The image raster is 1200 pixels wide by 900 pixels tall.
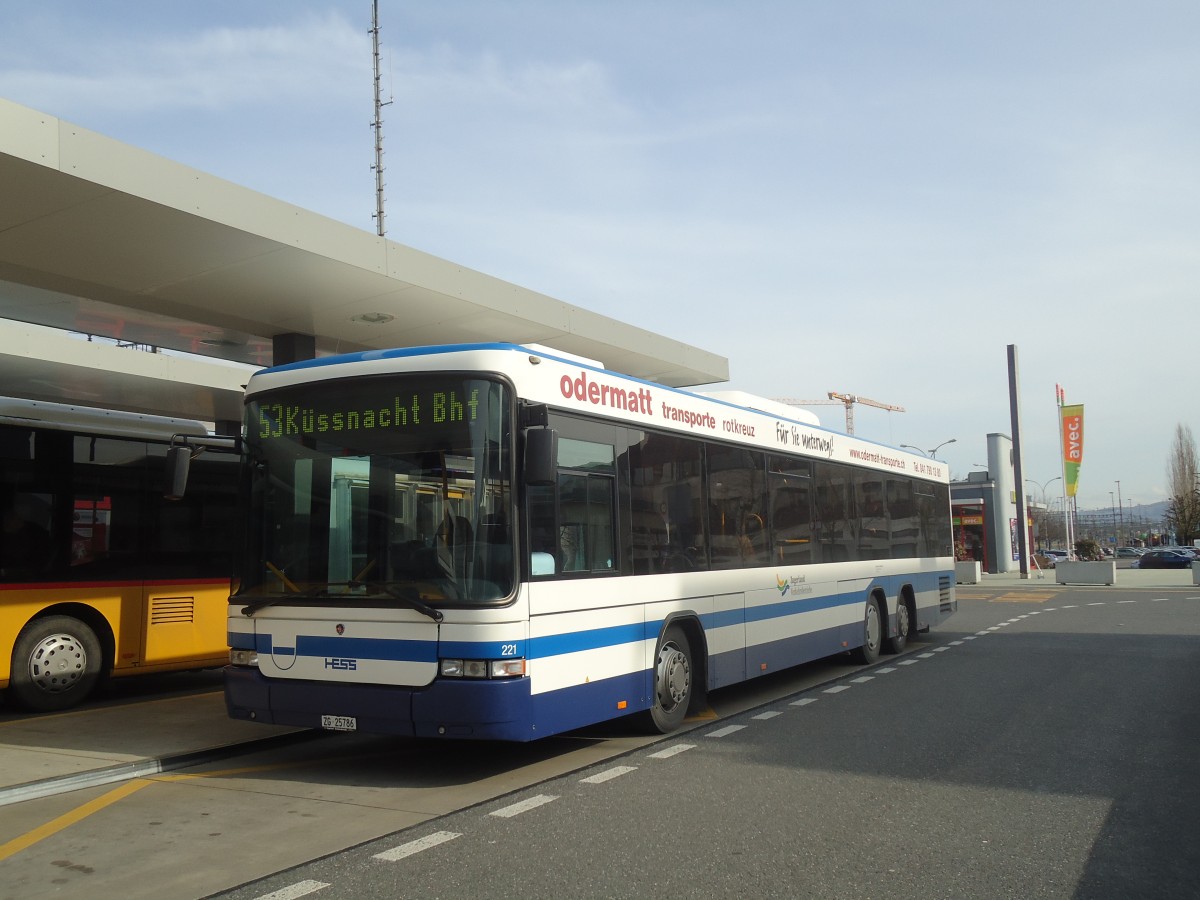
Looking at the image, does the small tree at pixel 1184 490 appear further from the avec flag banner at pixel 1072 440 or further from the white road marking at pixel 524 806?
the white road marking at pixel 524 806

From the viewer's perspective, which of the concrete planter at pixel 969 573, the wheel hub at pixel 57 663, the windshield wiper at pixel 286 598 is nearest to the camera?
the windshield wiper at pixel 286 598

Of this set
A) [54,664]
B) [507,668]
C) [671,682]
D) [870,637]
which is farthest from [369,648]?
[870,637]

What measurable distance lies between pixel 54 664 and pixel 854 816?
8560 mm

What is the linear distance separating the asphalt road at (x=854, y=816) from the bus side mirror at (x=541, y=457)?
6.95 feet

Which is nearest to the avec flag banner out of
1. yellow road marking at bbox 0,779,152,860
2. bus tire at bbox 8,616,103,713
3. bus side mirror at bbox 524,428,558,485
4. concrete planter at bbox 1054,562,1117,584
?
concrete planter at bbox 1054,562,1117,584

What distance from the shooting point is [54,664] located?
1105 cm

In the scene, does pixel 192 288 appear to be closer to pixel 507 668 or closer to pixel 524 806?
pixel 507 668

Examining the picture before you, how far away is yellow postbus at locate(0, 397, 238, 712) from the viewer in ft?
35.6

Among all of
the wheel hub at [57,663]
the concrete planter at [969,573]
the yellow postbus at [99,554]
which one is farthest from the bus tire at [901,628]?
the concrete planter at [969,573]

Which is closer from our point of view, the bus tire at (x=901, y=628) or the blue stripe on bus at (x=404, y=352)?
the blue stripe on bus at (x=404, y=352)

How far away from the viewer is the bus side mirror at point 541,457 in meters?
7.23

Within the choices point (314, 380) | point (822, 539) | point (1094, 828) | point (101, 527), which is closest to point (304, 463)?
point (314, 380)

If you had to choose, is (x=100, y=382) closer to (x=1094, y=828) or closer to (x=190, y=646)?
(x=190, y=646)

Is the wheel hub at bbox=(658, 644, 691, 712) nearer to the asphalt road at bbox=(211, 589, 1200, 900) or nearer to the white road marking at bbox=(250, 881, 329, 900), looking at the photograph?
the asphalt road at bbox=(211, 589, 1200, 900)
